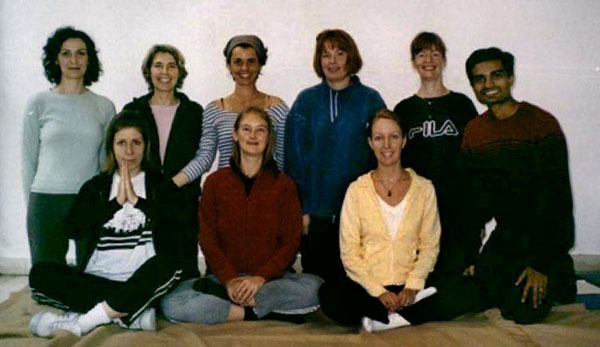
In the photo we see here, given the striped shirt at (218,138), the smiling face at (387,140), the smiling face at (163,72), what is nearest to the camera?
the smiling face at (387,140)

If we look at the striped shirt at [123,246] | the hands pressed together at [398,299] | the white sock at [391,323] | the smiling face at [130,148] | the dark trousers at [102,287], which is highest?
the smiling face at [130,148]

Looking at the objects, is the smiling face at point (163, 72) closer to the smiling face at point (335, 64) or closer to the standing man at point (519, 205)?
the smiling face at point (335, 64)

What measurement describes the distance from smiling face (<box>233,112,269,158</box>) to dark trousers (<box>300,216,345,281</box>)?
44cm

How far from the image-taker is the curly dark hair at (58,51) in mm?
2928

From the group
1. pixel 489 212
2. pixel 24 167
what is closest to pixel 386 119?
pixel 489 212

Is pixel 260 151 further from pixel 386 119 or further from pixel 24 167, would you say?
pixel 24 167

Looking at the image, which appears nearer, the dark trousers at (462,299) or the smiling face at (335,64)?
the dark trousers at (462,299)

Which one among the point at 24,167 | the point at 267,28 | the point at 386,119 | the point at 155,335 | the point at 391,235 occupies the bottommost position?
the point at 155,335

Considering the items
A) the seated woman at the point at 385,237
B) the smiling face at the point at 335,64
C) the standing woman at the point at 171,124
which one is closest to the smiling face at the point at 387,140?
the seated woman at the point at 385,237

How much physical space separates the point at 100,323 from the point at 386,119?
4.86 ft

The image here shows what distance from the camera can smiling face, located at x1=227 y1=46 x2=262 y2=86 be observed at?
2.75m

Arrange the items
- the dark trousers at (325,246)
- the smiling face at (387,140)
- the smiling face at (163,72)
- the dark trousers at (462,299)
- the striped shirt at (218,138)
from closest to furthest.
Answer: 1. the dark trousers at (462,299)
2. the smiling face at (387,140)
3. the dark trousers at (325,246)
4. the striped shirt at (218,138)
5. the smiling face at (163,72)

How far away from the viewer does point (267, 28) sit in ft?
10.1

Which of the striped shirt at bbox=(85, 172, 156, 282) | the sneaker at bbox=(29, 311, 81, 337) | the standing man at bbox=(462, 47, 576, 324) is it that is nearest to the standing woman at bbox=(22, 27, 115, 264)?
the striped shirt at bbox=(85, 172, 156, 282)
